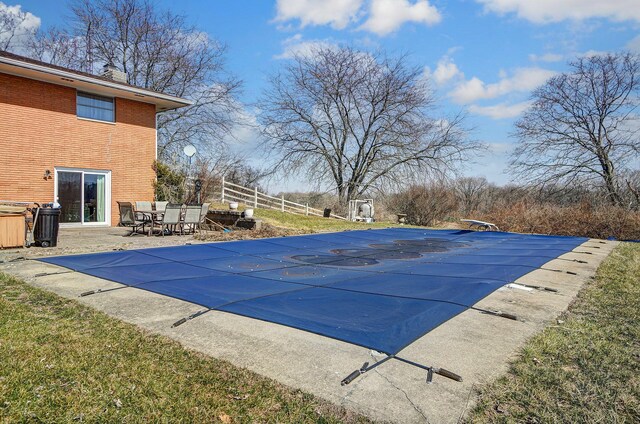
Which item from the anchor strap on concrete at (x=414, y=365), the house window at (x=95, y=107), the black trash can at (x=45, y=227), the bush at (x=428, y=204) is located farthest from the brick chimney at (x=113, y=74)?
the anchor strap on concrete at (x=414, y=365)

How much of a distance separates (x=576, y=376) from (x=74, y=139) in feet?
49.3

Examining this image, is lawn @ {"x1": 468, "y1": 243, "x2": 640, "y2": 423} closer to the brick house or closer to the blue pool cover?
the blue pool cover

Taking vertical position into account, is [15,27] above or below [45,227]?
above

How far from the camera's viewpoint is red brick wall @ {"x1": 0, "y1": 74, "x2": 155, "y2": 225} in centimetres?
1235

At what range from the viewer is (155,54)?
79.3 ft

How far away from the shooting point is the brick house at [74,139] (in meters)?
12.4

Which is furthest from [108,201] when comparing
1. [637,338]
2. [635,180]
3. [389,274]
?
[635,180]

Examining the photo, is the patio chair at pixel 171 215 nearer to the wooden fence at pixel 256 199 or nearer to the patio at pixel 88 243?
the patio at pixel 88 243

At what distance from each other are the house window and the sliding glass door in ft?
6.29

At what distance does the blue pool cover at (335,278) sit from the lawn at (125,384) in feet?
3.09

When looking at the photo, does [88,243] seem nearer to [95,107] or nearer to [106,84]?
[106,84]

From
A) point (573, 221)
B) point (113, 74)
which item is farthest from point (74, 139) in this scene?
point (573, 221)

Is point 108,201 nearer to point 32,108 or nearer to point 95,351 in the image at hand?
point 32,108

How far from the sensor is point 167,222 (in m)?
11.5
